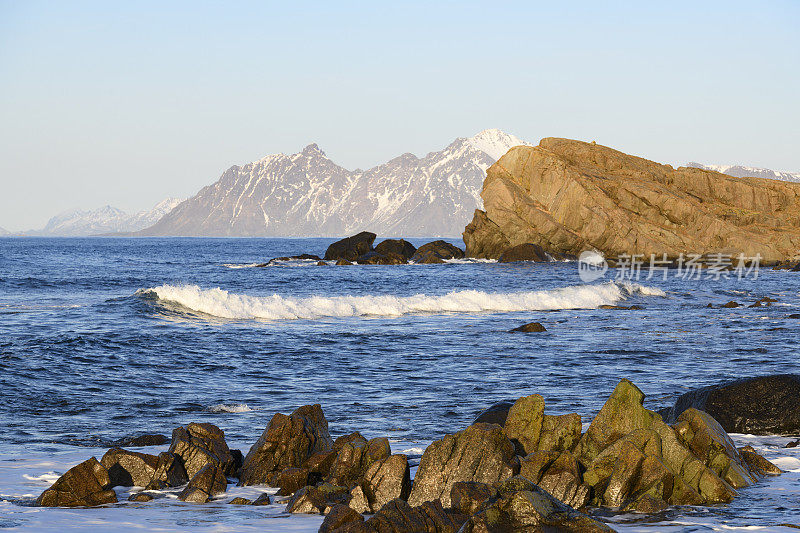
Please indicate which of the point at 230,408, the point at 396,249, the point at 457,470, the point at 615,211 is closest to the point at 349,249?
the point at 396,249

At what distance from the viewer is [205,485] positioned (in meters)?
10.0

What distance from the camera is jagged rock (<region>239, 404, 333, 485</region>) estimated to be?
419 inches

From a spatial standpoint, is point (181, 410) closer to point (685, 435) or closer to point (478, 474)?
point (478, 474)

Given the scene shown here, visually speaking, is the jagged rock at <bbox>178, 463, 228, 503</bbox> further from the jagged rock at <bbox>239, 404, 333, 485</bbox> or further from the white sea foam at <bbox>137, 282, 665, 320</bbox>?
the white sea foam at <bbox>137, 282, 665, 320</bbox>

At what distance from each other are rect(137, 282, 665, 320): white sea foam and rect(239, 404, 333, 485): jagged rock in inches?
977

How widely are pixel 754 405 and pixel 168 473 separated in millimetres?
10557

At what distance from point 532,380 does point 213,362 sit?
9.77 m

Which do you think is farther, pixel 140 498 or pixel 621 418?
pixel 621 418

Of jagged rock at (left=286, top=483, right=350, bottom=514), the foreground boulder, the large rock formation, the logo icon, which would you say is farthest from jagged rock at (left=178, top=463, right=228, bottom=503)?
the large rock formation

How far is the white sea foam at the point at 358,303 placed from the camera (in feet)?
122

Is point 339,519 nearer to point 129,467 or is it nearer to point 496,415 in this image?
point 129,467

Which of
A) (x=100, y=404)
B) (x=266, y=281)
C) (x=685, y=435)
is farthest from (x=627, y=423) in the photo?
(x=266, y=281)

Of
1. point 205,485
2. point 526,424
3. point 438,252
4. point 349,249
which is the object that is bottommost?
point 205,485

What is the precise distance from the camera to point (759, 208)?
324 feet
